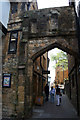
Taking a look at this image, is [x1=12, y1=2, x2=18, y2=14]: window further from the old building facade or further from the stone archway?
the stone archway

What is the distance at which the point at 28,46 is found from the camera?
7562 millimetres

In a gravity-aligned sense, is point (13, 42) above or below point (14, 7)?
below

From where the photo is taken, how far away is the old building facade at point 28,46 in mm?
6910

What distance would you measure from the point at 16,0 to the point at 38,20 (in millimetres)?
3001

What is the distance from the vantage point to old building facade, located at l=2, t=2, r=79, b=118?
6910mm

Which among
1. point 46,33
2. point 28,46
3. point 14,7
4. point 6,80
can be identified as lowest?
point 6,80

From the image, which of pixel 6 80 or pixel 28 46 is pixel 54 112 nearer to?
pixel 6 80

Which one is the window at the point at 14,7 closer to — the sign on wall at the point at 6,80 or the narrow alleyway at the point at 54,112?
the sign on wall at the point at 6,80

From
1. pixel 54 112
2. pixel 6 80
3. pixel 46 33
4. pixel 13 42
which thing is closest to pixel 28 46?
pixel 13 42

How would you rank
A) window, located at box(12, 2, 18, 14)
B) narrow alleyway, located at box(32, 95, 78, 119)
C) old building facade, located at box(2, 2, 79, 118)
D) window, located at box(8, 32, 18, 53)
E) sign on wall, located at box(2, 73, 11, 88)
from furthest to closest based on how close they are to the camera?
window, located at box(12, 2, 18, 14) → window, located at box(8, 32, 18, 53) → sign on wall, located at box(2, 73, 11, 88) → old building facade, located at box(2, 2, 79, 118) → narrow alleyway, located at box(32, 95, 78, 119)

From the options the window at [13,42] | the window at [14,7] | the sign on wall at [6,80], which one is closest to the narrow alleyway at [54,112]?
the sign on wall at [6,80]

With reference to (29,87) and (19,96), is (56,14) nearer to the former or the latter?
(29,87)

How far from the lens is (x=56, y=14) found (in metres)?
7.76

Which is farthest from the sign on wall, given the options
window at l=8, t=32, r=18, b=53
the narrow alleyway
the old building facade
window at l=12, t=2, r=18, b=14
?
window at l=12, t=2, r=18, b=14
